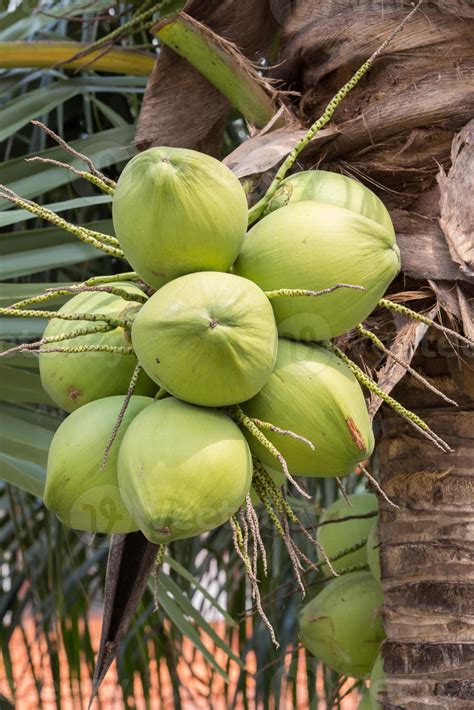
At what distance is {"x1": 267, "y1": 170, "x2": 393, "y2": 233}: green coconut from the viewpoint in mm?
1116

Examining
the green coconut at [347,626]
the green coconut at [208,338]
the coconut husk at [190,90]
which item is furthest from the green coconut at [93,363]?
the green coconut at [347,626]

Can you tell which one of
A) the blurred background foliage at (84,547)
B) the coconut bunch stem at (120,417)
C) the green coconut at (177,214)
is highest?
the green coconut at (177,214)

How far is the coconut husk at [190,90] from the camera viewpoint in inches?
58.4

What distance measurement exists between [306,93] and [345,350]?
0.42 m

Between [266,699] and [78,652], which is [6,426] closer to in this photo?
[78,652]

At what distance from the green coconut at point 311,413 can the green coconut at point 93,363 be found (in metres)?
0.16

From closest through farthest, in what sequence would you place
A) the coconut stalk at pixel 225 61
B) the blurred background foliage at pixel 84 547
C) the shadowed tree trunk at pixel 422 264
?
1. the shadowed tree trunk at pixel 422 264
2. the coconut stalk at pixel 225 61
3. the blurred background foliage at pixel 84 547

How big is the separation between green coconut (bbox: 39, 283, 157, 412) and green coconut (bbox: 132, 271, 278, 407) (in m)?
0.12

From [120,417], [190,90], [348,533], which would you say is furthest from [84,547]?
[120,417]

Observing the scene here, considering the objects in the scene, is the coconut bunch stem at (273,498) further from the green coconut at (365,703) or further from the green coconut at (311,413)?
the green coconut at (365,703)

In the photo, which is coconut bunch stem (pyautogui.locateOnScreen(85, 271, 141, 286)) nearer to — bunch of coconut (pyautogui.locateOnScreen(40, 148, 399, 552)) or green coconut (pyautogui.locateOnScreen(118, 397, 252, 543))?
bunch of coconut (pyautogui.locateOnScreen(40, 148, 399, 552))

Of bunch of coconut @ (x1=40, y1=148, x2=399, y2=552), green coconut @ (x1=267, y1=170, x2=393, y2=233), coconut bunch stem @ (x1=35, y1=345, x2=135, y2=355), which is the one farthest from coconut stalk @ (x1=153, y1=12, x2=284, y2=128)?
coconut bunch stem @ (x1=35, y1=345, x2=135, y2=355)

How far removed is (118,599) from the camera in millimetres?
1141

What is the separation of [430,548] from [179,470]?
0.56 meters
